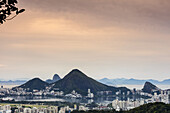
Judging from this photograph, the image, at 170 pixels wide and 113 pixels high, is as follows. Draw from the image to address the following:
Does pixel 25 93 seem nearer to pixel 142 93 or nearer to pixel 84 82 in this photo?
pixel 84 82

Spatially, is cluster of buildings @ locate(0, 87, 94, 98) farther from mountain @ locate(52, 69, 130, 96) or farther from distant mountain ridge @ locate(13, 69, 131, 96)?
mountain @ locate(52, 69, 130, 96)

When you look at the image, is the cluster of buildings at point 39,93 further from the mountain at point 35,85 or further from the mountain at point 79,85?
the mountain at point 35,85

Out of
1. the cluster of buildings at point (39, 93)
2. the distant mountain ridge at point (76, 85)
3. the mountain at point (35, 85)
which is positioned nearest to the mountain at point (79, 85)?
the distant mountain ridge at point (76, 85)

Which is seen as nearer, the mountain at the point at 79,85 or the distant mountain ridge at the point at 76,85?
the mountain at the point at 79,85

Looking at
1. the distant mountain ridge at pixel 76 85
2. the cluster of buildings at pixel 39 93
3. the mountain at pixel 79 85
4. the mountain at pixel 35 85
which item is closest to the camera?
the cluster of buildings at pixel 39 93

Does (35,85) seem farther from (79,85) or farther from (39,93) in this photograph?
(79,85)

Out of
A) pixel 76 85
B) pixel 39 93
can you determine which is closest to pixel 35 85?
pixel 39 93

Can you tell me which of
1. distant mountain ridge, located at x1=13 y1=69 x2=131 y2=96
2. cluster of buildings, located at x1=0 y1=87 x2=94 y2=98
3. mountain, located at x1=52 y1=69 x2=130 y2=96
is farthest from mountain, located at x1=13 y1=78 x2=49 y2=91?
mountain, located at x1=52 y1=69 x2=130 y2=96

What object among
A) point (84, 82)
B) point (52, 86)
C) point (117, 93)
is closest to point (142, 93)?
point (117, 93)
